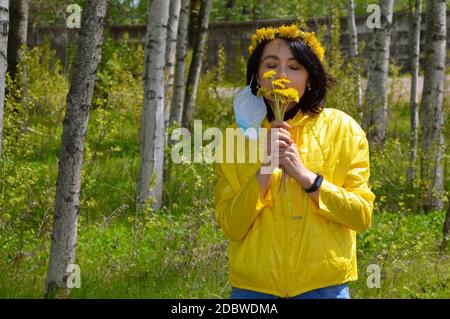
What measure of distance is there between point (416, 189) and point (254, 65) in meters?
6.61

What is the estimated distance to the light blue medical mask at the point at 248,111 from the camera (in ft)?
10.3

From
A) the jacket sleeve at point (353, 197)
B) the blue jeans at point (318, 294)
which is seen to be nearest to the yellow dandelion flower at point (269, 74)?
the jacket sleeve at point (353, 197)

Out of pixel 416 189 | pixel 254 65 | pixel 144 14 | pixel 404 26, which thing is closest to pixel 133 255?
pixel 254 65

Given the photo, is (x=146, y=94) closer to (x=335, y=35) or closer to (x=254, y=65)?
(x=335, y=35)

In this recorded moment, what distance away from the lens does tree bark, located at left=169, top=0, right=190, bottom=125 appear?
10531mm

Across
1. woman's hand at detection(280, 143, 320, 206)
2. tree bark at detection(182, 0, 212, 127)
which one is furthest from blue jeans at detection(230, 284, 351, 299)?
tree bark at detection(182, 0, 212, 127)

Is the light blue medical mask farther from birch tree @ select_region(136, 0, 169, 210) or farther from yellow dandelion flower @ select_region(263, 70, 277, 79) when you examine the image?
birch tree @ select_region(136, 0, 169, 210)

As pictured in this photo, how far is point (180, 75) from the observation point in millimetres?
10742

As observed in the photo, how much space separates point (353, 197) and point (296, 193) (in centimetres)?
22

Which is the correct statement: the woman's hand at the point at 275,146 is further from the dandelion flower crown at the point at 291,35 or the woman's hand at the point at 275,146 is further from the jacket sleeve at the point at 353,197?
the dandelion flower crown at the point at 291,35

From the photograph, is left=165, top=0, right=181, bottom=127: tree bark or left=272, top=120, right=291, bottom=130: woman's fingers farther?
left=165, top=0, right=181, bottom=127: tree bark

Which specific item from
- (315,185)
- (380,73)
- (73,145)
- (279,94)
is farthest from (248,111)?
(380,73)

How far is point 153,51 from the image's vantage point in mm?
8242

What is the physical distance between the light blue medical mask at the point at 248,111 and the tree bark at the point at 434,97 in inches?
243
